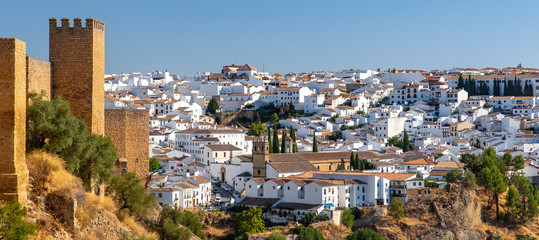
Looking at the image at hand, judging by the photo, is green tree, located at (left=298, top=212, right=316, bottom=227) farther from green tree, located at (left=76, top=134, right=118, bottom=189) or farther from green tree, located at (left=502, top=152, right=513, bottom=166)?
green tree, located at (left=76, top=134, right=118, bottom=189)

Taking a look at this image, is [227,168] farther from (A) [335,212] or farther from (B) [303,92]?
(B) [303,92]

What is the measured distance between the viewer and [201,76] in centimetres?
8481

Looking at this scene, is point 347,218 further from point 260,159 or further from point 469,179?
point 469,179

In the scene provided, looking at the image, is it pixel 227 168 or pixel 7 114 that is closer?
pixel 7 114

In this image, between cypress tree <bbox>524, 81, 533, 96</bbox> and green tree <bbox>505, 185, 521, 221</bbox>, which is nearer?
green tree <bbox>505, 185, 521, 221</bbox>

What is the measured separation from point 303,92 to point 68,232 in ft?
170

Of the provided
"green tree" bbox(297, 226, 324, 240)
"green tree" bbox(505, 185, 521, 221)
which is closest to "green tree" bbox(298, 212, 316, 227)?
"green tree" bbox(297, 226, 324, 240)

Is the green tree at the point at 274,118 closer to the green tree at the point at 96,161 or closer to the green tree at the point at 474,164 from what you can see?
the green tree at the point at 474,164

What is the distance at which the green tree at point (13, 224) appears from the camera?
28.0 feet

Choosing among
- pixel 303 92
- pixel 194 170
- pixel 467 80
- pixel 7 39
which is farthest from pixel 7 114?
pixel 467 80

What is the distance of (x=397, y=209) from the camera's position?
30906mm

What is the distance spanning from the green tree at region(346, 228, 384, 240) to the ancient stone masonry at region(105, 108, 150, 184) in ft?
50.5

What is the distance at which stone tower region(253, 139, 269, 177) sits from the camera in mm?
35547

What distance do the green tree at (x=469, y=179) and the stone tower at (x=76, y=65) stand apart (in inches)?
968
